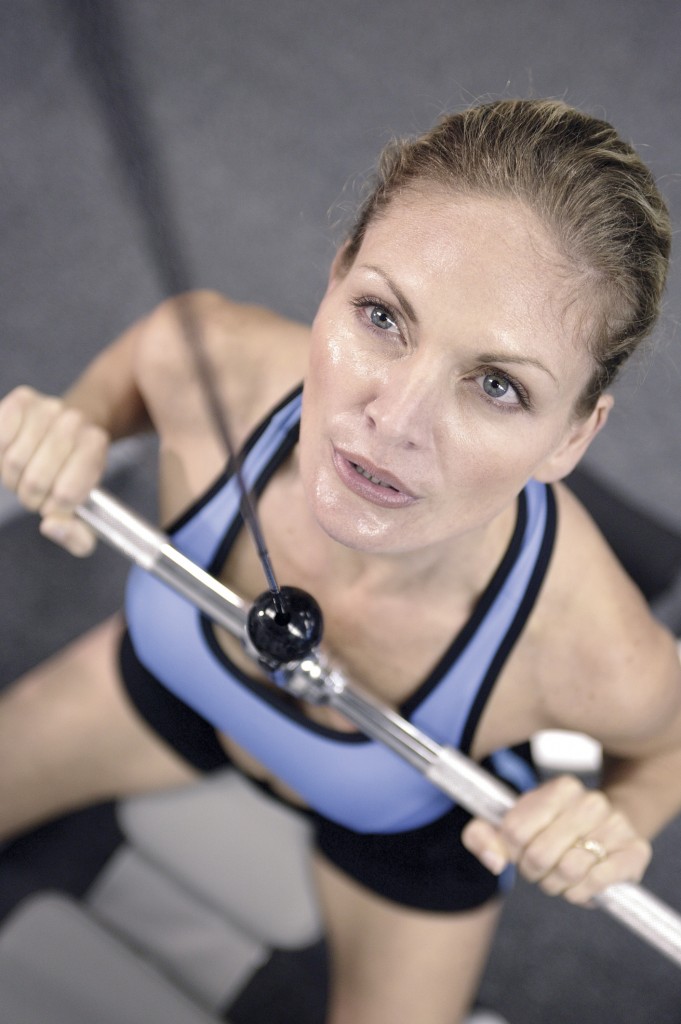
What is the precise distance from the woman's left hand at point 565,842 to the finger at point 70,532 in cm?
44

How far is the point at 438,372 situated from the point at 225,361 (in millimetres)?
408

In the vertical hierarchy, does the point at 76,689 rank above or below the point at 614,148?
below

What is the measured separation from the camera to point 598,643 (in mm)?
907

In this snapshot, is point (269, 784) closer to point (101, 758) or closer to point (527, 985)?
point (101, 758)

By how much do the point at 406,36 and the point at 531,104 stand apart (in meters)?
1.69

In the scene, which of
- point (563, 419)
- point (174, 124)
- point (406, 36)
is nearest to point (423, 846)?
point (563, 419)

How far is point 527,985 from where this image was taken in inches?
54.2

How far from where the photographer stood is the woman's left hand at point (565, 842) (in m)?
0.79

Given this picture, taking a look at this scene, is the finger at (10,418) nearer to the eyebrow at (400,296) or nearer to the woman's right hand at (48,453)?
the woman's right hand at (48,453)

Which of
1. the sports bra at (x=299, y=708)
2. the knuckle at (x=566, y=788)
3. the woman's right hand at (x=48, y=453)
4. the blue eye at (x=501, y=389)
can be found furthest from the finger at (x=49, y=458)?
the knuckle at (x=566, y=788)

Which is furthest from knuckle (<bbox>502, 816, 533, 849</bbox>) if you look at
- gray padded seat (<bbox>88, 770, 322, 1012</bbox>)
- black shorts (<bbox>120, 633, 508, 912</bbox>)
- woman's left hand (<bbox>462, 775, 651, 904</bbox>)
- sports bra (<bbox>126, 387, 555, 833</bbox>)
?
gray padded seat (<bbox>88, 770, 322, 1012</bbox>)

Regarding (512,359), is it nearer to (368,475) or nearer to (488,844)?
(368,475)

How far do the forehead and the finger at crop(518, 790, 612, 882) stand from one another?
1.30ft

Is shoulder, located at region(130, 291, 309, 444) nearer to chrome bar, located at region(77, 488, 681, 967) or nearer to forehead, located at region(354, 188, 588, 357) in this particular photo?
chrome bar, located at region(77, 488, 681, 967)
